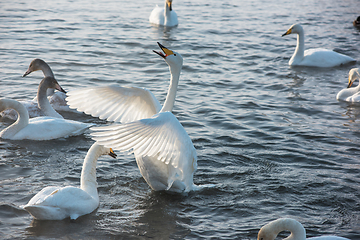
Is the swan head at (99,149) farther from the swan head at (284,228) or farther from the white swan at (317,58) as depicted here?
the white swan at (317,58)

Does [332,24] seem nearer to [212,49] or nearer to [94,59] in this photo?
[212,49]

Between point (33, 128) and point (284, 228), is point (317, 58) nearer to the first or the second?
point (33, 128)

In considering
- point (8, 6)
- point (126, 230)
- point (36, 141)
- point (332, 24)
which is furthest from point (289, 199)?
point (8, 6)

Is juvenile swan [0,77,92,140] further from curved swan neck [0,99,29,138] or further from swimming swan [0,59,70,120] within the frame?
swimming swan [0,59,70,120]

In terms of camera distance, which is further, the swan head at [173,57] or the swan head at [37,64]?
the swan head at [37,64]

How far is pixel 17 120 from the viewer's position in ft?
25.2

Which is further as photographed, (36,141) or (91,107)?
(36,141)

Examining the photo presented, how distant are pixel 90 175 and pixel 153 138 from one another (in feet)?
4.18

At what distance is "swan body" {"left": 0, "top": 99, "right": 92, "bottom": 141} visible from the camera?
7645 millimetres

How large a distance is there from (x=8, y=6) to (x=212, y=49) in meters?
10.0

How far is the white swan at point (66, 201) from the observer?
5.22 meters

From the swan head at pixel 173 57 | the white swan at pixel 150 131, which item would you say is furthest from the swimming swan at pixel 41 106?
the swan head at pixel 173 57

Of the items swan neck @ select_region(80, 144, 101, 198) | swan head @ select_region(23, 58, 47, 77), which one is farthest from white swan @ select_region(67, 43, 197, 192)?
swan head @ select_region(23, 58, 47, 77)

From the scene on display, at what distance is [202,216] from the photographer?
5.73 meters
